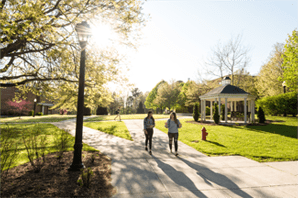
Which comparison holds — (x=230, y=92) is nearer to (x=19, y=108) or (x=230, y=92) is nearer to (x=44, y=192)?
(x=44, y=192)

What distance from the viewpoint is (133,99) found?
71312mm

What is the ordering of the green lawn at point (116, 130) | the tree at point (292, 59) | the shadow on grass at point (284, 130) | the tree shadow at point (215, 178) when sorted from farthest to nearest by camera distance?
the tree at point (292, 59)
the shadow on grass at point (284, 130)
the green lawn at point (116, 130)
the tree shadow at point (215, 178)

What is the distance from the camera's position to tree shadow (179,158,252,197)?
3.73 m

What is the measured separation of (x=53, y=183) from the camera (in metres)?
3.63

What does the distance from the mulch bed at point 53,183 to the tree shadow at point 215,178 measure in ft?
8.29

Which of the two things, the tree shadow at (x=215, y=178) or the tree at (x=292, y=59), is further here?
the tree at (x=292, y=59)

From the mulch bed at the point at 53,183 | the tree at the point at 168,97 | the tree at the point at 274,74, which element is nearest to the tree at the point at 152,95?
the tree at the point at 168,97

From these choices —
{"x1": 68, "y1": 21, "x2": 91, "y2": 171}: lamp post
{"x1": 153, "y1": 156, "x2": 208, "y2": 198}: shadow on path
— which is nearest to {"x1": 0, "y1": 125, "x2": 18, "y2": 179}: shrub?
{"x1": 68, "y1": 21, "x2": 91, "y2": 171}: lamp post

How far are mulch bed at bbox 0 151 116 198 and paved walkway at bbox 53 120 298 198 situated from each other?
34 cm

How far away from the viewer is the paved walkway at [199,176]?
352cm

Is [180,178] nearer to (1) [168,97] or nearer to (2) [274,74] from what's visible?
(2) [274,74]

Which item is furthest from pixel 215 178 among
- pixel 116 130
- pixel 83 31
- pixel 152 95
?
pixel 152 95

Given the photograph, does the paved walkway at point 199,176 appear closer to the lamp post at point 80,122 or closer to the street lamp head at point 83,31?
the lamp post at point 80,122

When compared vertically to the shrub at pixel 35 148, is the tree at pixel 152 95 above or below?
above
